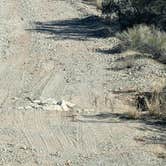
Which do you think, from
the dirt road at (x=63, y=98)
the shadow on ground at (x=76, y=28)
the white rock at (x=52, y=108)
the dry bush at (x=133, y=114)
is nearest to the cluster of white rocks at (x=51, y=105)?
the white rock at (x=52, y=108)

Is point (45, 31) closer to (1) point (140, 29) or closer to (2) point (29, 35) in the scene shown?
(2) point (29, 35)

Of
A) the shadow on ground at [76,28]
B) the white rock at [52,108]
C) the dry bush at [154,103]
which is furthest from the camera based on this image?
the shadow on ground at [76,28]

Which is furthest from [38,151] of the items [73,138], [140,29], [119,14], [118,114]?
[119,14]

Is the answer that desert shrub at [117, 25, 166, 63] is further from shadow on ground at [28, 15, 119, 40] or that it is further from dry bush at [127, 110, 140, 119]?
dry bush at [127, 110, 140, 119]

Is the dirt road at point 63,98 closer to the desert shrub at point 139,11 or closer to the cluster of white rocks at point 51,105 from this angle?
the cluster of white rocks at point 51,105

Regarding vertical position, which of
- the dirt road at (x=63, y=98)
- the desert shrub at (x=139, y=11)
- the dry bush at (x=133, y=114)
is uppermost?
the desert shrub at (x=139, y=11)

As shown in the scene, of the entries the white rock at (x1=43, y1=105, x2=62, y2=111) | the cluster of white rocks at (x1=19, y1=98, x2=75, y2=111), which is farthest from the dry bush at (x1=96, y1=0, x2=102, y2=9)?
the white rock at (x1=43, y1=105, x2=62, y2=111)

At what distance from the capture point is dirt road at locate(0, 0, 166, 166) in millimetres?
14219

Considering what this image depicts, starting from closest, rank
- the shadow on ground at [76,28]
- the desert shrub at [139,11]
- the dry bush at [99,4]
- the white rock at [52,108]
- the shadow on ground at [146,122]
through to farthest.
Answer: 1. the shadow on ground at [146,122]
2. the white rock at [52,108]
3. the desert shrub at [139,11]
4. the shadow on ground at [76,28]
5. the dry bush at [99,4]

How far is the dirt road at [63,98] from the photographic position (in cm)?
1422

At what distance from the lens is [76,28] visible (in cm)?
2947

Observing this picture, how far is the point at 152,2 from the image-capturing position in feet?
89.4

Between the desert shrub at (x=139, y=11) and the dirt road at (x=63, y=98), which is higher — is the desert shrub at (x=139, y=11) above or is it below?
above

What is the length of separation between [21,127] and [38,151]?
1715mm
